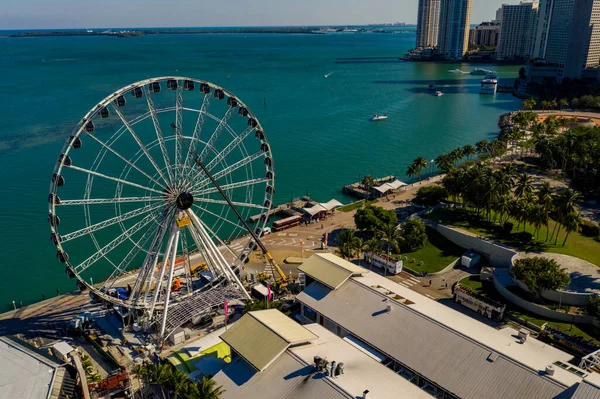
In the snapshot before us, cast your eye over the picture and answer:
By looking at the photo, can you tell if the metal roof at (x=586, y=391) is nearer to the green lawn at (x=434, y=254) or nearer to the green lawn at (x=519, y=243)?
the green lawn at (x=434, y=254)

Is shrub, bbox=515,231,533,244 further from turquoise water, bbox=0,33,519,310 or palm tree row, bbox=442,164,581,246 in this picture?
turquoise water, bbox=0,33,519,310

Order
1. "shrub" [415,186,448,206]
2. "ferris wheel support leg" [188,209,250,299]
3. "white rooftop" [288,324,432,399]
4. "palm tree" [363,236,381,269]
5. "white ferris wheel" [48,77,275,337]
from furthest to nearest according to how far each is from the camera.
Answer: "shrub" [415,186,448,206] < "palm tree" [363,236,381,269] < "ferris wheel support leg" [188,209,250,299] < "white ferris wheel" [48,77,275,337] < "white rooftop" [288,324,432,399]

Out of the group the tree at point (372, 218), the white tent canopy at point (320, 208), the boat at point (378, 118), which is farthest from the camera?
the boat at point (378, 118)

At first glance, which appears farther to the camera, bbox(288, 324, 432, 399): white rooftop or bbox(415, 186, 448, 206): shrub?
bbox(415, 186, 448, 206): shrub

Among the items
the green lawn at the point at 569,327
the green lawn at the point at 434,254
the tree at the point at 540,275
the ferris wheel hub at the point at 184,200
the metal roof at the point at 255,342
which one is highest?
the ferris wheel hub at the point at 184,200

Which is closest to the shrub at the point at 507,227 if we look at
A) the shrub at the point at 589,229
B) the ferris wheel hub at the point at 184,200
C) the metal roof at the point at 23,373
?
the shrub at the point at 589,229

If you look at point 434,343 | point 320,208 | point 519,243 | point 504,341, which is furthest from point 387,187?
point 434,343

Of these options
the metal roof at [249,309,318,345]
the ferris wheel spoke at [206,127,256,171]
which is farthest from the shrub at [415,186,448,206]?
the metal roof at [249,309,318,345]
